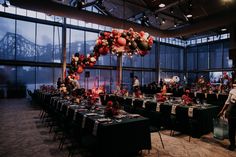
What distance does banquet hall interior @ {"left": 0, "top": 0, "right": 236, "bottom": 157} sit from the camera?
169 inches

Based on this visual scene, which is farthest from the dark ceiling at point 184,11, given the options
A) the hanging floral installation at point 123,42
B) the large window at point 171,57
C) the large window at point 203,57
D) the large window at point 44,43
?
the large window at point 203,57

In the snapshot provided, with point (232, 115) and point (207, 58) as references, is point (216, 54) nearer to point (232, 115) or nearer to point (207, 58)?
point (207, 58)

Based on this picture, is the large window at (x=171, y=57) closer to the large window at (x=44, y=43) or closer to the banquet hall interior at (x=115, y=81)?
the banquet hall interior at (x=115, y=81)

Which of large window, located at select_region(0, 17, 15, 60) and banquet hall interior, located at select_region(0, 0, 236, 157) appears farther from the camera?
large window, located at select_region(0, 17, 15, 60)

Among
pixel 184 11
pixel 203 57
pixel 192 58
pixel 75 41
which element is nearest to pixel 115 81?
pixel 75 41

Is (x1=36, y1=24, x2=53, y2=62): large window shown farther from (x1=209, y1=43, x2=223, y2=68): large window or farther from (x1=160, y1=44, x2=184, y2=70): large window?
(x1=209, y1=43, x2=223, y2=68): large window

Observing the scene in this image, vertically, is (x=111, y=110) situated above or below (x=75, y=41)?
below

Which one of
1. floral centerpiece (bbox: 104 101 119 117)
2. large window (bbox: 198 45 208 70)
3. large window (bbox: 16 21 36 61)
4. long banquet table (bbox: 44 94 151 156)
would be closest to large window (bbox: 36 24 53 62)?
large window (bbox: 16 21 36 61)

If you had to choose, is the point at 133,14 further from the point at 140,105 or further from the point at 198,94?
the point at 140,105

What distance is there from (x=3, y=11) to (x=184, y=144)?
14.5 metres

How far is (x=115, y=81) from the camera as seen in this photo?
18453 millimetres

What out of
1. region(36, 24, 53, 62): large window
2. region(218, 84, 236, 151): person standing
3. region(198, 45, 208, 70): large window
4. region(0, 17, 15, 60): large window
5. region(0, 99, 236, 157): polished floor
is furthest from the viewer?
region(198, 45, 208, 70): large window

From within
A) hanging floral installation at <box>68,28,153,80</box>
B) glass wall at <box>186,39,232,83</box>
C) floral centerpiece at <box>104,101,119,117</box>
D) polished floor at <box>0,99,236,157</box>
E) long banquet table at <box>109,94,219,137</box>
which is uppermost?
glass wall at <box>186,39,232,83</box>

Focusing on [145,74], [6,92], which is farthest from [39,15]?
[145,74]
